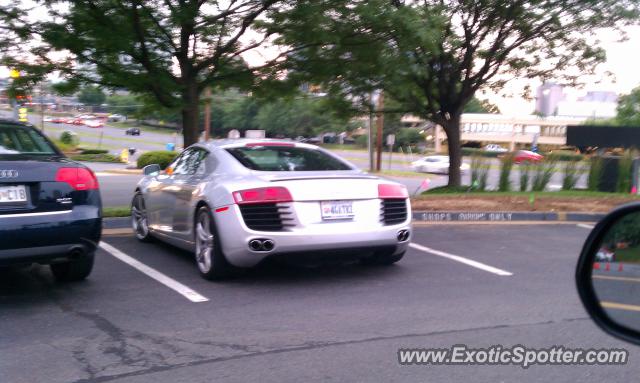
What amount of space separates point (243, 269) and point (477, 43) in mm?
11092

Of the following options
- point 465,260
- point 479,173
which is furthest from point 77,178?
point 479,173

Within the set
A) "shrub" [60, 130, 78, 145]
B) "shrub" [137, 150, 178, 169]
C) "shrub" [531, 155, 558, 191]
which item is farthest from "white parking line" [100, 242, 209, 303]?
"shrub" [60, 130, 78, 145]

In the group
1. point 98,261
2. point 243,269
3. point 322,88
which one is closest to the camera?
point 243,269

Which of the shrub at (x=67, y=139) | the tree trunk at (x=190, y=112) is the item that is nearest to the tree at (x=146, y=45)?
the tree trunk at (x=190, y=112)

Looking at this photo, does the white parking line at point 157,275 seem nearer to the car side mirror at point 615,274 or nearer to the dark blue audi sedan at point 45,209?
the dark blue audi sedan at point 45,209

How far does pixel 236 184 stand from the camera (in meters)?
6.20

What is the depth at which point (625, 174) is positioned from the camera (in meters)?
15.8

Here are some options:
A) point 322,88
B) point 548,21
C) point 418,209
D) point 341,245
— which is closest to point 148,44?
point 322,88

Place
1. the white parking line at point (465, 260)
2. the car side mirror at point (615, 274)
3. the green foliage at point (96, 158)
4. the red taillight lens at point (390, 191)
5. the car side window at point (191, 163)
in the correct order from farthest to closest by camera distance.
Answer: the green foliage at point (96, 158)
the car side window at point (191, 163)
the white parking line at point (465, 260)
the red taillight lens at point (390, 191)
the car side mirror at point (615, 274)

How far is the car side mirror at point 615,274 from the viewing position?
7.59 feet

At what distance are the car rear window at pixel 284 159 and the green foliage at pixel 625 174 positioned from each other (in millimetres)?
11106

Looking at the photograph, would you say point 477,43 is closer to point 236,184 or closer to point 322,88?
point 322,88

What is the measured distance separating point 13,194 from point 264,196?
2.14 meters

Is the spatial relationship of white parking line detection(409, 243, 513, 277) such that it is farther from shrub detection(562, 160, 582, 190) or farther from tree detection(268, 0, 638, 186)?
shrub detection(562, 160, 582, 190)
